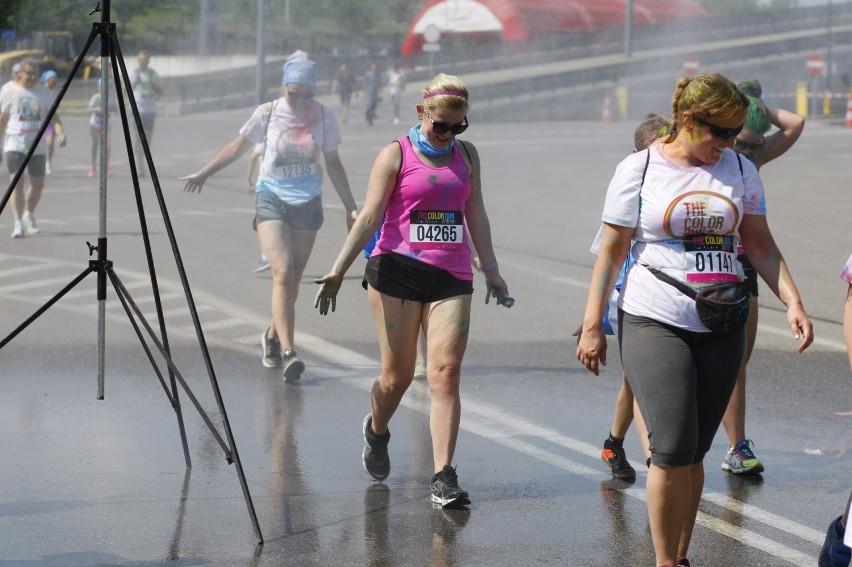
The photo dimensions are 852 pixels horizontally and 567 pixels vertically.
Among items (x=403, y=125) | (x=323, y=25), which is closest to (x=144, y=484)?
(x=323, y=25)

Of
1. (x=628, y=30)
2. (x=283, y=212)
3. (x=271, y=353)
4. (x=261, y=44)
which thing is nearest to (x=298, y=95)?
(x=283, y=212)

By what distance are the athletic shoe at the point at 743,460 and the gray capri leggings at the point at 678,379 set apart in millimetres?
1539

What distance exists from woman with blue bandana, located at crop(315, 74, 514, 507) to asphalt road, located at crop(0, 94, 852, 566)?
1.73 feet

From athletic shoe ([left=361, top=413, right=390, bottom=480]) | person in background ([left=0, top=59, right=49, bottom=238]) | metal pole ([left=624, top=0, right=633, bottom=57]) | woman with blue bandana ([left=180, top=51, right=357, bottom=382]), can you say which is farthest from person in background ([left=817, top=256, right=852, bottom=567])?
metal pole ([left=624, top=0, right=633, bottom=57])

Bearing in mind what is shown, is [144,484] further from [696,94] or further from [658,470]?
[696,94]

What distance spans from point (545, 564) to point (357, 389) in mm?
3045

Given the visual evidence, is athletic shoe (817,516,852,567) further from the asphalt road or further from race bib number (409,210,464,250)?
race bib number (409,210,464,250)

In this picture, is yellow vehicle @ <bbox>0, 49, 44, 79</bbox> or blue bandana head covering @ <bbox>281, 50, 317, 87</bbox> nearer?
blue bandana head covering @ <bbox>281, 50, 317, 87</bbox>

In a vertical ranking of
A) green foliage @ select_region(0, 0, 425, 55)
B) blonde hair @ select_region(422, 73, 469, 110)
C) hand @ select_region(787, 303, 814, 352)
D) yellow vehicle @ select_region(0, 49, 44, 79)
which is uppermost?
green foliage @ select_region(0, 0, 425, 55)

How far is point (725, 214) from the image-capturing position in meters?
4.27

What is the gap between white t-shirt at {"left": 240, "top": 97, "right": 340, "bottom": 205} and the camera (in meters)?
8.20

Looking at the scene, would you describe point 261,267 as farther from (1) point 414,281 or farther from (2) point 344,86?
(2) point 344,86

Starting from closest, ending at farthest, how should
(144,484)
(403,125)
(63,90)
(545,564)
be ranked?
1. (545,564)
2. (63,90)
3. (144,484)
4. (403,125)

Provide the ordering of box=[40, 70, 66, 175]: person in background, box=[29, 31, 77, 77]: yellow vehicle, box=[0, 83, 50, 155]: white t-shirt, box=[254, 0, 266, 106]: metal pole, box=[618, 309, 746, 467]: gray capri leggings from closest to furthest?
box=[618, 309, 746, 467]: gray capri leggings
box=[0, 83, 50, 155]: white t-shirt
box=[40, 70, 66, 175]: person in background
box=[254, 0, 266, 106]: metal pole
box=[29, 31, 77, 77]: yellow vehicle
